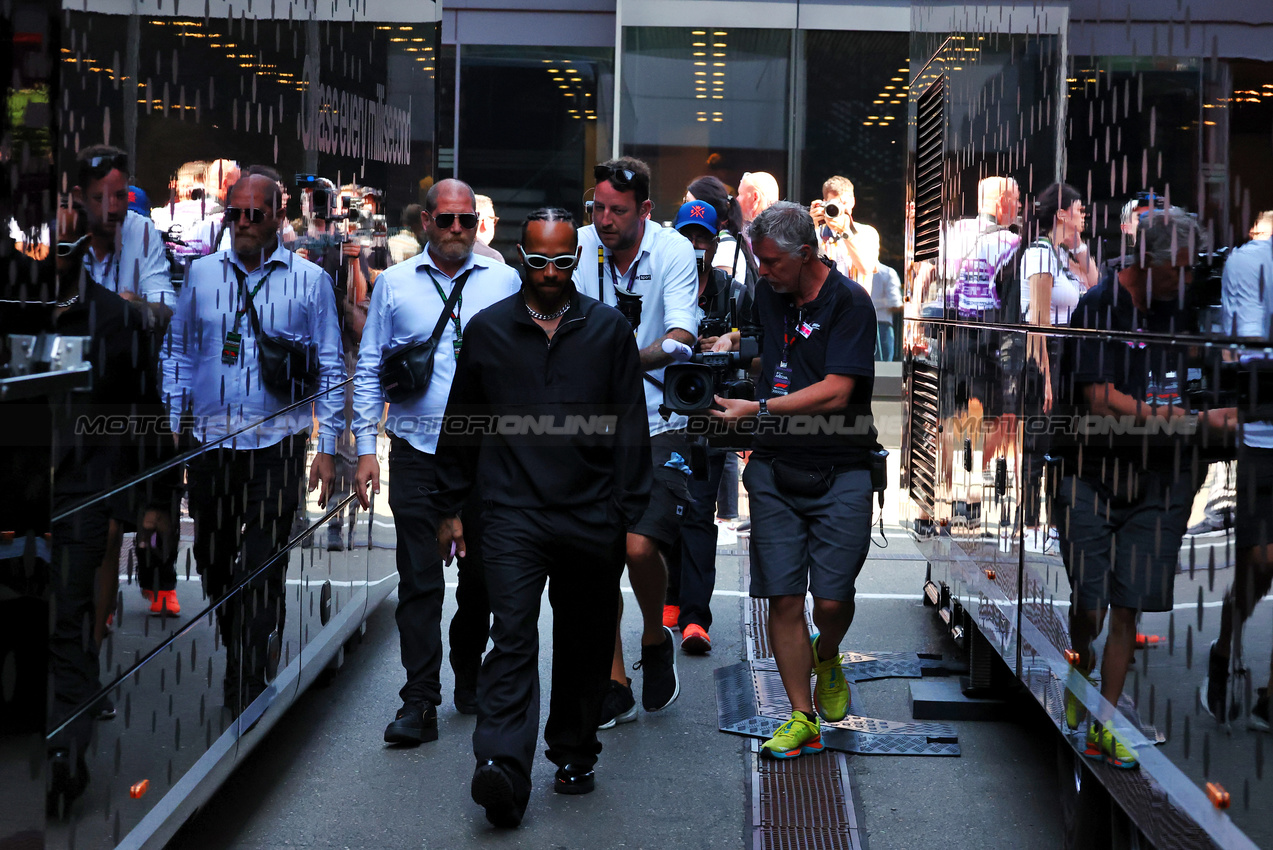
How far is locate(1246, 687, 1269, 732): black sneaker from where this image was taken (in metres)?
2.65

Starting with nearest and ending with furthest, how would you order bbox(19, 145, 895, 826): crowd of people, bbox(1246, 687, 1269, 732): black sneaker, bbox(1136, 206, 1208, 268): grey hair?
bbox(1246, 687, 1269, 732): black sneaker < bbox(1136, 206, 1208, 268): grey hair < bbox(19, 145, 895, 826): crowd of people

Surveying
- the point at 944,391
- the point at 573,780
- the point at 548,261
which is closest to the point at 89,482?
the point at 548,261

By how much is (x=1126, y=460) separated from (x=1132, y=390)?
171 mm

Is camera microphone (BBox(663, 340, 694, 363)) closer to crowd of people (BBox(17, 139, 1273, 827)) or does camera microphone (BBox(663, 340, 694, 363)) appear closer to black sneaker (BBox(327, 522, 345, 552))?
crowd of people (BBox(17, 139, 1273, 827))

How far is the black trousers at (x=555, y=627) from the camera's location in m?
4.52

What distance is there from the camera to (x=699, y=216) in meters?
7.15

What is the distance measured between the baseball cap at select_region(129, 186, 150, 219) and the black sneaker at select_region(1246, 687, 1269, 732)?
2340mm

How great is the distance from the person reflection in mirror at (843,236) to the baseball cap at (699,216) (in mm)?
5436

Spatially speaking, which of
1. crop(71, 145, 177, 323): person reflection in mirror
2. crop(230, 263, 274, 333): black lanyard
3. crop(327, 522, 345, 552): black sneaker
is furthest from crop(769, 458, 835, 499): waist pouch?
crop(71, 145, 177, 323): person reflection in mirror

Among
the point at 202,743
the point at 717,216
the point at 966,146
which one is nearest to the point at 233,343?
the point at 202,743

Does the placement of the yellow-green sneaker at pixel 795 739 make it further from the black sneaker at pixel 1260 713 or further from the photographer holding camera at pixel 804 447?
the black sneaker at pixel 1260 713

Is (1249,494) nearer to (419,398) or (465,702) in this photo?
(419,398)

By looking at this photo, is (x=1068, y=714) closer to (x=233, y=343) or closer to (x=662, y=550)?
(x=662, y=550)

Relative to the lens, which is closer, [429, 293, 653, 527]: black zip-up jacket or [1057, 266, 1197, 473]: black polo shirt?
[1057, 266, 1197, 473]: black polo shirt
